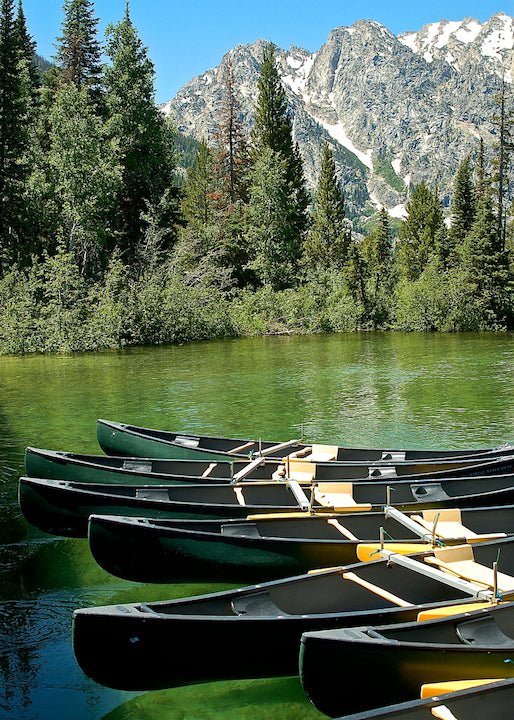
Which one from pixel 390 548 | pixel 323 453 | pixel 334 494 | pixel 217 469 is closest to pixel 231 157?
pixel 323 453

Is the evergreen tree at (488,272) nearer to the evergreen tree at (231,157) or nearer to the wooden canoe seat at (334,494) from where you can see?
the evergreen tree at (231,157)

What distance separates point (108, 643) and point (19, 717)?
134 cm

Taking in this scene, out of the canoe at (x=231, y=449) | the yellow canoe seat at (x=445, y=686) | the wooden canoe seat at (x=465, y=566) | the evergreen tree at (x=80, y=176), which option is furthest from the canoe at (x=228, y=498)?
the evergreen tree at (x=80, y=176)

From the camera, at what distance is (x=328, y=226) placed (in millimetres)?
66188

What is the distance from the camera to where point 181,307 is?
38.2 m

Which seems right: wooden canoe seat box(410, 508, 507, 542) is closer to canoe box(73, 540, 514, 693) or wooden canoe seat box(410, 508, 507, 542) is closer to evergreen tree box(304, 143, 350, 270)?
canoe box(73, 540, 514, 693)

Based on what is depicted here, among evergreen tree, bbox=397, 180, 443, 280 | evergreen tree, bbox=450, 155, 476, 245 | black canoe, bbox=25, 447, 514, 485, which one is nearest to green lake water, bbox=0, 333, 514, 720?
black canoe, bbox=25, 447, 514, 485

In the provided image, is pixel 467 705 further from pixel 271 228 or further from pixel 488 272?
pixel 271 228

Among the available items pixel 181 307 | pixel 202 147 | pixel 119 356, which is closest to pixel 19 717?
pixel 119 356

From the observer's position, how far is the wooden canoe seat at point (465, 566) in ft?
18.9

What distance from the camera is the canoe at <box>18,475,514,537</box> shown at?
740 centimetres

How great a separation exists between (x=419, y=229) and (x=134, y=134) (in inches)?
1620

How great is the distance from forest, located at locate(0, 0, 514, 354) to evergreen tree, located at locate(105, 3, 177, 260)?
109mm

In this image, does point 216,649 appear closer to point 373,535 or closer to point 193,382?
point 373,535
